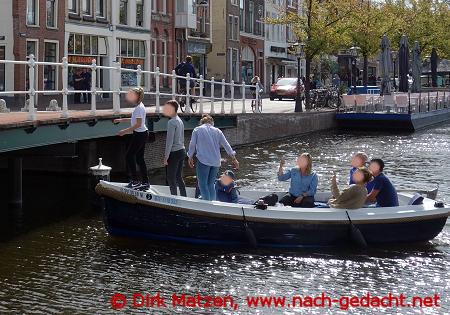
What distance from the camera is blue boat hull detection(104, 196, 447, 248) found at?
12.8 metres

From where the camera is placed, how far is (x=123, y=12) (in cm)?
4372

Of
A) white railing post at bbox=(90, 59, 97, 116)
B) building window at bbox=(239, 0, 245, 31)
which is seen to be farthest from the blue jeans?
building window at bbox=(239, 0, 245, 31)

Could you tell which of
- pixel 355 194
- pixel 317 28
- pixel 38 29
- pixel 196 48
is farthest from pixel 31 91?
pixel 196 48

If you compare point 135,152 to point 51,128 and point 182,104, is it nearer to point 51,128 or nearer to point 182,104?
point 51,128

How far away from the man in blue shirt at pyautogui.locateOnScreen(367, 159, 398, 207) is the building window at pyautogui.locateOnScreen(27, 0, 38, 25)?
2487 cm

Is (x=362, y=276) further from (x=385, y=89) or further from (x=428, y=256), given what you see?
(x=385, y=89)

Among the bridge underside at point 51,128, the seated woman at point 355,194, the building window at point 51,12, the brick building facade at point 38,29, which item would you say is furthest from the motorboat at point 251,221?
the building window at point 51,12

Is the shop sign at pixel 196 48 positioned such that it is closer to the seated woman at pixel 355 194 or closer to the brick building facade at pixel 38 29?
the brick building facade at pixel 38 29

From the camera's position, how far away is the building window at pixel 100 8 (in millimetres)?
40750

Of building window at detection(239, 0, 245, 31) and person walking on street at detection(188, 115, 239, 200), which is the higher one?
building window at detection(239, 0, 245, 31)

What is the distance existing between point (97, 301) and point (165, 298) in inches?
31.2

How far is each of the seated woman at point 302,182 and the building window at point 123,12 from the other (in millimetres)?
31172

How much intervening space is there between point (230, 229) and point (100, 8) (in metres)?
30.2

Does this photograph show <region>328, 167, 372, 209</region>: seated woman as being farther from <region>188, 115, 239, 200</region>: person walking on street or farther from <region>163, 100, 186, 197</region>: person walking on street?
<region>163, 100, 186, 197</region>: person walking on street
